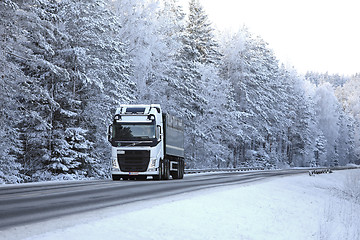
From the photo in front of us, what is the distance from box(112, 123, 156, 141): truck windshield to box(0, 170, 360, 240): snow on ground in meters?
7.18

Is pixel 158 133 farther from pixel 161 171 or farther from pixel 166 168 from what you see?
pixel 166 168

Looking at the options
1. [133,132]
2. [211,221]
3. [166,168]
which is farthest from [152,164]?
[211,221]

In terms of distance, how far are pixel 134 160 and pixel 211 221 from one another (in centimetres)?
1342

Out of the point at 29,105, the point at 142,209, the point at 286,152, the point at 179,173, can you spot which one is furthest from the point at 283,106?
the point at 142,209

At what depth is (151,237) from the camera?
29.2 feet

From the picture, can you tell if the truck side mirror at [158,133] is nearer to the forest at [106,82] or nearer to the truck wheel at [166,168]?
the truck wheel at [166,168]

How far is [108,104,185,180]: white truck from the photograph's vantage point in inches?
970

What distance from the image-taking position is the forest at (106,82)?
24547mm

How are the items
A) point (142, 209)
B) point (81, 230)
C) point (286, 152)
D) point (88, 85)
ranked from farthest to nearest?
point (286, 152)
point (88, 85)
point (142, 209)
point (81, 230)

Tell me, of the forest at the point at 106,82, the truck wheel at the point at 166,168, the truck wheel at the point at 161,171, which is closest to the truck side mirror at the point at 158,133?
the truck wheel at the point at 161,171

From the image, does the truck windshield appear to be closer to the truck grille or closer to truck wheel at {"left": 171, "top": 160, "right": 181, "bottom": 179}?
the truck grille

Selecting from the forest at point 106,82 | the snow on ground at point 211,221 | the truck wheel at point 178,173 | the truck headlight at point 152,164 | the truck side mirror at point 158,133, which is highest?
the forest at point 106,82

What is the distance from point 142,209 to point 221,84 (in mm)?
45683

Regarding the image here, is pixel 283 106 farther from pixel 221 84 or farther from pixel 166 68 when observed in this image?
pixel 166 68
